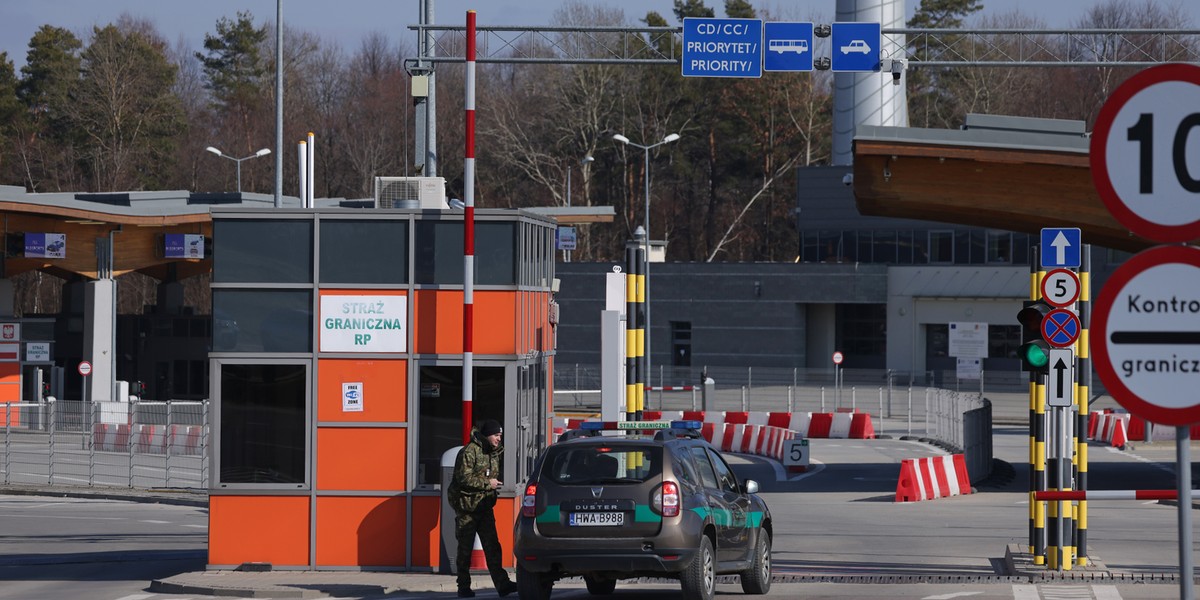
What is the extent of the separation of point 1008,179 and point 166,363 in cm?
4539

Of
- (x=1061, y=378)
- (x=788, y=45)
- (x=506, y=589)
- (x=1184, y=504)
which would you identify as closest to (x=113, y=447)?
(x=788, y=45)

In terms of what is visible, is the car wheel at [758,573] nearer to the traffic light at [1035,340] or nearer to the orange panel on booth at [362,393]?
the traffic light at [1035,340]

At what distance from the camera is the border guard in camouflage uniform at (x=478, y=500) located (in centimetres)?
1434

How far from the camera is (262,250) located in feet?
53.0

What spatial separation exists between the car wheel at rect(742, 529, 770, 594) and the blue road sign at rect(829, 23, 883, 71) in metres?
14.4

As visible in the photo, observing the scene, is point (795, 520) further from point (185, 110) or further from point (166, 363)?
point (185, 110)

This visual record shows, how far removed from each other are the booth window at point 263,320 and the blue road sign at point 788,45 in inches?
555

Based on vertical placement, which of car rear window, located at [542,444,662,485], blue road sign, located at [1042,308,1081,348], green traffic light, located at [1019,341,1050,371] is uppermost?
blue road sign, located at [1042,308,1081,348]

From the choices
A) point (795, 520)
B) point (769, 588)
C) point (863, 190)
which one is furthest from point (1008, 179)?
point (769, 588)

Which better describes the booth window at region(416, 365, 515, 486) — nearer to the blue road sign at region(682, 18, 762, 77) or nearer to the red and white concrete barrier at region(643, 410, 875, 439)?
the blue road sign at region(682, 18, 762, 77)

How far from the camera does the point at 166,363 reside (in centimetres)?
6303

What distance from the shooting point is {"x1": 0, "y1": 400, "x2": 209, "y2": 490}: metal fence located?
32.7m

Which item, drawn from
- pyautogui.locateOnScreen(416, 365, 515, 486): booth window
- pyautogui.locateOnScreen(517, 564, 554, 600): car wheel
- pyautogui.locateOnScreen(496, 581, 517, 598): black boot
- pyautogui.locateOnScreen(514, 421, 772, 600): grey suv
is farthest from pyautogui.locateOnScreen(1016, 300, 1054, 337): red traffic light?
pyautogui.locateOnScreen(496, 581, 517, 598): black boot

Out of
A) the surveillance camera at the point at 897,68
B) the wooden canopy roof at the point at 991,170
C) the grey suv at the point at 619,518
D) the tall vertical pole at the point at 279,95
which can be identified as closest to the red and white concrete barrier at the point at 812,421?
the tall vertical pole at the point at 279,95
